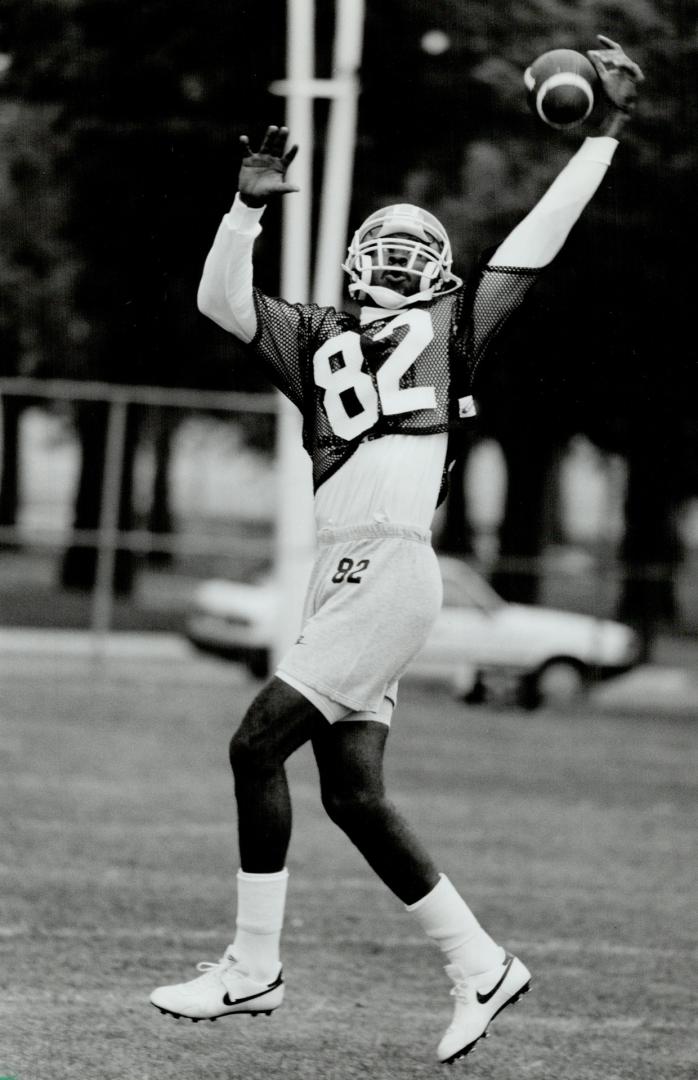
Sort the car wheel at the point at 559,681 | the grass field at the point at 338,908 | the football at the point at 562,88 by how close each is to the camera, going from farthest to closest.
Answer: the car wheel at the point at 559,681
the football at the point at 562,88
the grass field at the point at 338,908

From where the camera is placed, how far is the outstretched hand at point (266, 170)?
5340 mm

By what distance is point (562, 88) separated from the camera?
229 inches

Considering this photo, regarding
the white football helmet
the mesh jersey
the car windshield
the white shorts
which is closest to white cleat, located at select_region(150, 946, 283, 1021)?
the white shorts

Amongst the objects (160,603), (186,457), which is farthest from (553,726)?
(186,457)

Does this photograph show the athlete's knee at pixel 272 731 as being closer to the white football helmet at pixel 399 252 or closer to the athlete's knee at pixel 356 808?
the athlete's knee at pixel 356 808

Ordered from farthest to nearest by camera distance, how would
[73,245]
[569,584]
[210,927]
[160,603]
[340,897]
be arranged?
[569,584], [160,603], [73,245], [340,897], [210,927]

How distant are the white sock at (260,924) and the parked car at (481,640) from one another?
1397 centimetres

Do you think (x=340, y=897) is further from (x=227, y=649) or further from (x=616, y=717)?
(x=227, y=649)

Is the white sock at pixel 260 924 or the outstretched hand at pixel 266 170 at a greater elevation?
the outstretched hand at pixel 266 170

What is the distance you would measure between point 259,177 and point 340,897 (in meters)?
3.90

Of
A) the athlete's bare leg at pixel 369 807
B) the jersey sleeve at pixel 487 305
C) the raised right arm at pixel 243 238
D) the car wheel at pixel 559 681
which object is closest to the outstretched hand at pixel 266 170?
the raised right arm at pixel 243 238

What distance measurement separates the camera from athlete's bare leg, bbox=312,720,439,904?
5.35 m

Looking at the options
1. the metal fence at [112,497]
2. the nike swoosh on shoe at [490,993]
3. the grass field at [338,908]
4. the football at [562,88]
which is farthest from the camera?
the metal fence at [112,497]

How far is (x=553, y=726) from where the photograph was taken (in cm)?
1734
